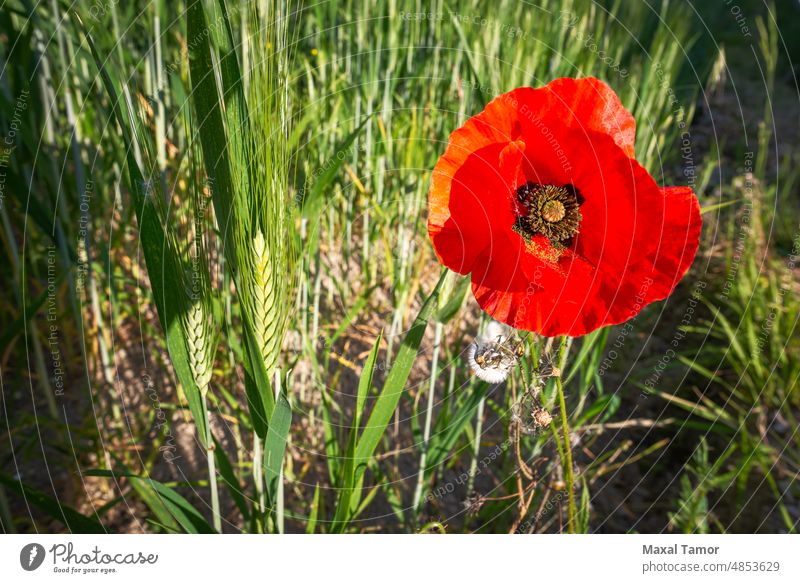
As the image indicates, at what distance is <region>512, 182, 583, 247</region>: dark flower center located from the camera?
45cm

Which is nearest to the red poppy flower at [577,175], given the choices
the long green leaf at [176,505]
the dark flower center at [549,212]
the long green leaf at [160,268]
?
the dark flower center at [549,212]

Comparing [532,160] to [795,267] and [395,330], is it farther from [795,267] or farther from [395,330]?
[795,267]

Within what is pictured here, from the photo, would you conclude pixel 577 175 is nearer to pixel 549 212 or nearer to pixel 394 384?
pixel 549 212

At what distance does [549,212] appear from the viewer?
45 centimetres

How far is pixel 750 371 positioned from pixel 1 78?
1.05 meters

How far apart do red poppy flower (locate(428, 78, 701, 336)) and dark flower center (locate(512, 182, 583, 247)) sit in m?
0.02

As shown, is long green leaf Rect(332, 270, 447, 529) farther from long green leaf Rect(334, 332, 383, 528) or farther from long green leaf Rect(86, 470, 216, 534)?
long green leaf Rect(86, 470, 216, 534)

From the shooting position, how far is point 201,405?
1.53ft

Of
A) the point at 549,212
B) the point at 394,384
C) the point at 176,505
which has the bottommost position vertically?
the point at 176,505

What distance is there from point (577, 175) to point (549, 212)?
0.10ft

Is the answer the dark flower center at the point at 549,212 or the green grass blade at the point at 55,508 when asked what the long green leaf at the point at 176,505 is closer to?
the green grass blade at the point at 55,508

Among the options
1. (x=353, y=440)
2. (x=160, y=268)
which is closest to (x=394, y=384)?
(x=353, y=440)

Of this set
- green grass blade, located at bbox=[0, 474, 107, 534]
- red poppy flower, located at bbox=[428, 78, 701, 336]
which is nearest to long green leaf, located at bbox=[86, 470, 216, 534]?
green grass blade, located at bbox=[0, 474, 107, 534]
